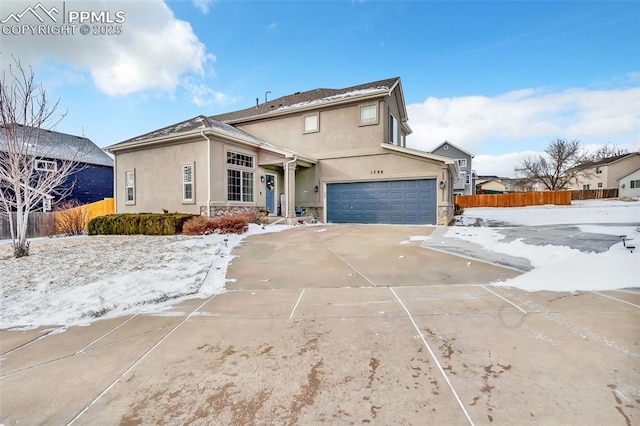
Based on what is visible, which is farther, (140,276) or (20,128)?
(20,128)

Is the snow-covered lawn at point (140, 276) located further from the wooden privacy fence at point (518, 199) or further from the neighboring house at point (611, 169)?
the neighboring house at point (611, 169)

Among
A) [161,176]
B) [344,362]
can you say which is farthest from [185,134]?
[344,362]

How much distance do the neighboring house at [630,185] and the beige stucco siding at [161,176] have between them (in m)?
49.2

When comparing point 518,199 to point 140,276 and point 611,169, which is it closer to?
point 611,169

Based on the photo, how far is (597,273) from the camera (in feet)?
15.0

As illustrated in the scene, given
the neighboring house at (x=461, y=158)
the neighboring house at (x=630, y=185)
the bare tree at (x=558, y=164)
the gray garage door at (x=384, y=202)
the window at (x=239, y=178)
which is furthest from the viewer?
the neighboring house at (x=461, y=158)

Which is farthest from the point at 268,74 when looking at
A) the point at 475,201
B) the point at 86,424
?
the point at 475,201

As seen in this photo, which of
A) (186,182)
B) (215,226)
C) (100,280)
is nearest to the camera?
(100,280)

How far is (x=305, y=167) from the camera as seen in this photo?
1504 cm

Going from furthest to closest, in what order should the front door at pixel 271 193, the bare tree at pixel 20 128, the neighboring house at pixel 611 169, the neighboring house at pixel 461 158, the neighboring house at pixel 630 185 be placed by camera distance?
the neighboring house at pixel 611 169
the neighboring house at pixel 461 158
the neighboring house at pixel 630 185
the front door at pixel 271 193
the bare tree at pixel 20 128

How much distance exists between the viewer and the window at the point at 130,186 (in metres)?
13.4

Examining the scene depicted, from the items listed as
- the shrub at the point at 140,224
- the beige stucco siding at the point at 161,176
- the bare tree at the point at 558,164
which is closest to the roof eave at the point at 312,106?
the beige stucco siding at the point at 161,176

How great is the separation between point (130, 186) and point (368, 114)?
12542mm

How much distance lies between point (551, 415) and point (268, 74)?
1804 centimetres
